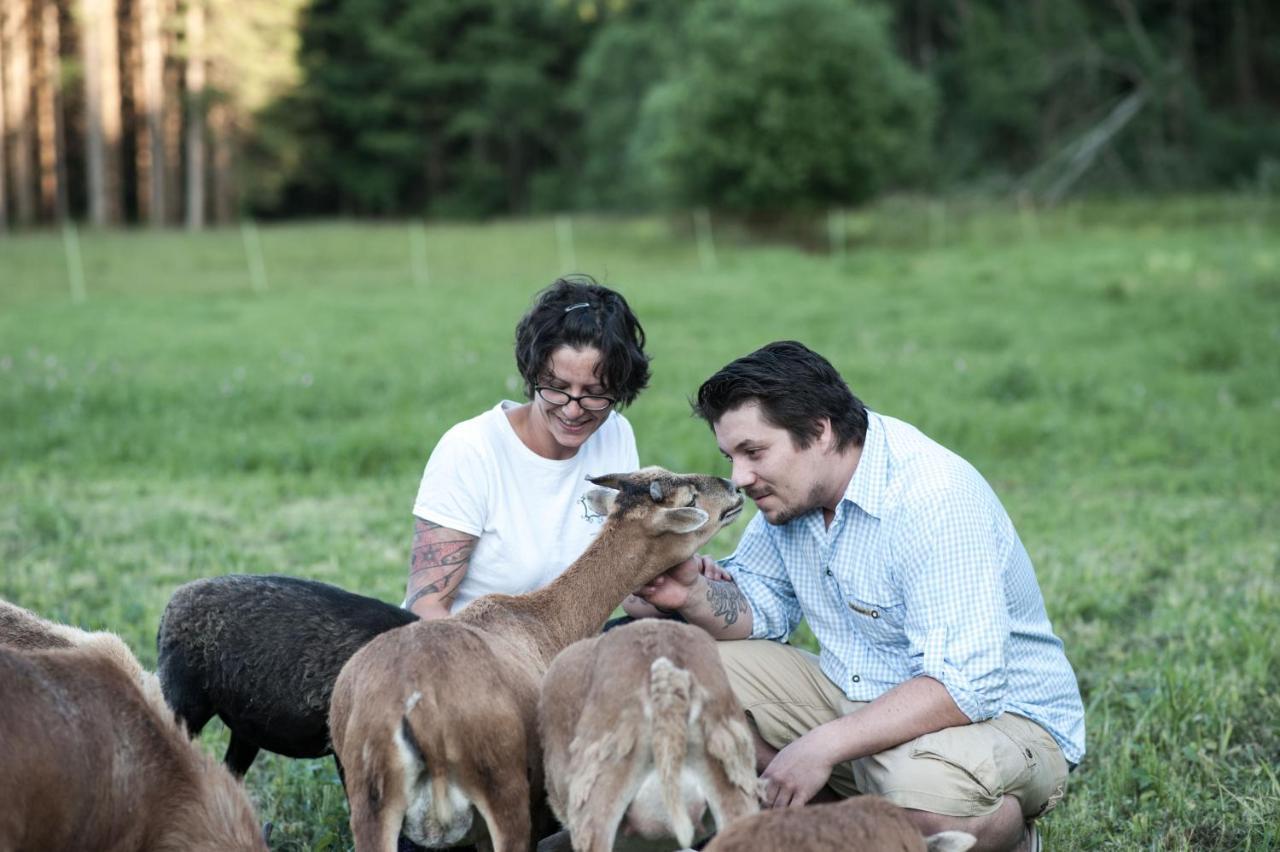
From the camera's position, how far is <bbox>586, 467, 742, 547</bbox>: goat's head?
4891mm

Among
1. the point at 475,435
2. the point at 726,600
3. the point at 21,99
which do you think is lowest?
the point at 726,600

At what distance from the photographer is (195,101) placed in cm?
4381

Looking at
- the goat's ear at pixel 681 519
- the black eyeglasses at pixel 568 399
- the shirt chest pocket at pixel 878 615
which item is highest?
the black eyeglasses at pixel 568 399

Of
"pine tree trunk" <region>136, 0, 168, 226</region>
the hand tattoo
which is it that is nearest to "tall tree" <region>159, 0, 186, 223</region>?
"pine tree trunk" <region>136, 0, 168, 226</region>

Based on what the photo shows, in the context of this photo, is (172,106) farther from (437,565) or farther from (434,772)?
(434,772)

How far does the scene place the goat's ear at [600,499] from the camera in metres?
4.96

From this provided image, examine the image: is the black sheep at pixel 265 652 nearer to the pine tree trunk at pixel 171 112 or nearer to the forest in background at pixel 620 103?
the forest in background at pixel 620 103

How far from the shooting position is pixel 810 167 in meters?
34.5

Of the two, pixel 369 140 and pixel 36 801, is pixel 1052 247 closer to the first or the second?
pixel 36 801

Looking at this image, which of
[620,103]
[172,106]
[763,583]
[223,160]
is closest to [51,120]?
[172,106]

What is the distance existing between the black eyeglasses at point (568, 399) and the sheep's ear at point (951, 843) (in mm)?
2048

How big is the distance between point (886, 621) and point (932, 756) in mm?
506

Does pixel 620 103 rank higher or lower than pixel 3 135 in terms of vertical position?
higher

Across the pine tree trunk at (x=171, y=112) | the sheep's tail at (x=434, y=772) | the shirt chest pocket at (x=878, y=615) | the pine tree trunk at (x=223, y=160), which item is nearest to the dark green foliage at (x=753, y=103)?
the pine tree trunk at (x=223, y=160)
